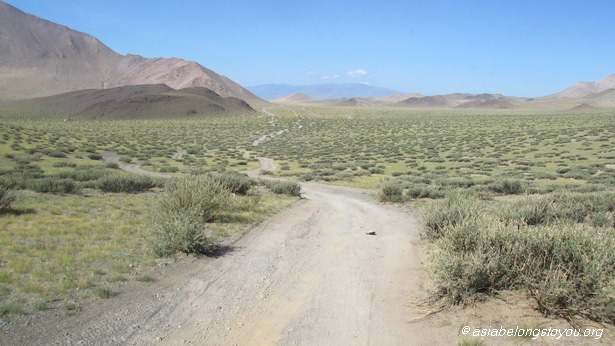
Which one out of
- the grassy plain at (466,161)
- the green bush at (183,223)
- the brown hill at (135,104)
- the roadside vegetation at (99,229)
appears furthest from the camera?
the brown hill at (135,104)

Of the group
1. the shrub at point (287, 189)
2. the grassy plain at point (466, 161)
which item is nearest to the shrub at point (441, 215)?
the shrub at point (287, 189)

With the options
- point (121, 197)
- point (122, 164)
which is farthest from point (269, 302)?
point (122, 164)

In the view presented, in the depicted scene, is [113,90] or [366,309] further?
[113,90]

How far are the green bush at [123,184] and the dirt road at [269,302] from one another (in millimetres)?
7890

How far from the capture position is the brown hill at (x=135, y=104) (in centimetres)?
10888

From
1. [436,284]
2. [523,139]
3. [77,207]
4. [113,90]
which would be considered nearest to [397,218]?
[436,284]

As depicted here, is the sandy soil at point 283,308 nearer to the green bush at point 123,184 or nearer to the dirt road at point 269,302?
the dirt road at point 269,302

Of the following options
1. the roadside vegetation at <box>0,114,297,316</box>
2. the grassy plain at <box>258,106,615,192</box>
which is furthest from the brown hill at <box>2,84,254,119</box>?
the roadside vegetation at <box>0,114,297,316</box>

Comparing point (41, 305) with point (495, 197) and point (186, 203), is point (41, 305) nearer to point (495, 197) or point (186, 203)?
point (186, 203)

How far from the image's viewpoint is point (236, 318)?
5926 mm

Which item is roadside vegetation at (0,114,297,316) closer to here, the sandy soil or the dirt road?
the sandy soil

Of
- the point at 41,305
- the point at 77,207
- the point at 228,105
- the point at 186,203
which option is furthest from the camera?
the point at 228,105

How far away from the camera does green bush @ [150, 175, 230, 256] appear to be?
843 centimetres

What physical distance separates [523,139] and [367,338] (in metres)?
53.3
